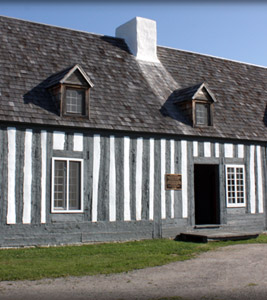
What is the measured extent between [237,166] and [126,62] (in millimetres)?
6066

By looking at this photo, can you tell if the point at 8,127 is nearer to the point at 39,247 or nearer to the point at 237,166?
the point at 39,247

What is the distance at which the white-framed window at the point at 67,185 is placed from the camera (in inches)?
552

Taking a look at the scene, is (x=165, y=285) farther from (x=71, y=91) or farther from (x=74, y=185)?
(x=71, y=91)

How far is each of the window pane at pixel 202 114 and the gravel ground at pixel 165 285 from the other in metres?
7.56

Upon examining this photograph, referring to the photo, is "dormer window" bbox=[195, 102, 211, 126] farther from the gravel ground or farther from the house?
the gravel ground

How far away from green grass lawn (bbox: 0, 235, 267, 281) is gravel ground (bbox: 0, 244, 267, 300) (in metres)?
0.52

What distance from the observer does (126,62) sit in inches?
733

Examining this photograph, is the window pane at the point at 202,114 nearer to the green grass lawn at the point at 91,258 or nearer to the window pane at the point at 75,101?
the window pane at the point at 75,101

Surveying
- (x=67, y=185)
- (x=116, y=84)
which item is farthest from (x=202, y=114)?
(x=67, y=185)

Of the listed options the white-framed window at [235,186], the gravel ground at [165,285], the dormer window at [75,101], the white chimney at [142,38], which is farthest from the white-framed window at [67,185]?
the white chimney at [142,38]

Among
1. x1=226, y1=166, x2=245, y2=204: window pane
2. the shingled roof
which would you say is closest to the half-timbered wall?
x1=226, y1=166, x2=245, y2=204: window pane

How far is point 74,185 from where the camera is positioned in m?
14.4

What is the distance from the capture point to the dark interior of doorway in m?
17.4

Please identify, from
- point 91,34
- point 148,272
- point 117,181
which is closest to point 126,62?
point 91,34
